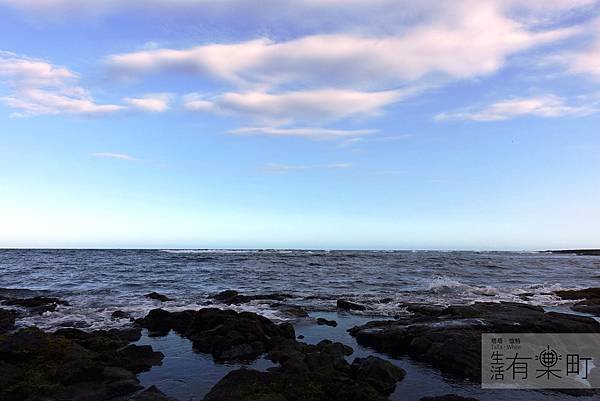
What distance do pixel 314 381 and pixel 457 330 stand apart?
24.5ft

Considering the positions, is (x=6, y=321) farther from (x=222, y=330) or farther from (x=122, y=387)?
(x=122, y=387)

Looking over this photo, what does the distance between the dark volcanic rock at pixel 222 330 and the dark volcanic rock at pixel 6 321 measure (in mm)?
5651

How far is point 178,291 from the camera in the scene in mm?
34125

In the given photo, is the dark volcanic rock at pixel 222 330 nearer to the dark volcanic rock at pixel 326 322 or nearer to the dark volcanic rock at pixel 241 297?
the dark volcanic rock at pixel 326 322

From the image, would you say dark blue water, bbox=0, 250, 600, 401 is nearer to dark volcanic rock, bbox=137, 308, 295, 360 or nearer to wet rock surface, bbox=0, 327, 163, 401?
dark volcanic rock, bbox=137, 308, 295, 360

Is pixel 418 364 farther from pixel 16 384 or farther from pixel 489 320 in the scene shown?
pixel 16 384

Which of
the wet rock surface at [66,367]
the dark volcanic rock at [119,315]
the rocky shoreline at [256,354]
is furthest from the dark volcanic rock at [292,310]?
the wet rock surface at [66,367]

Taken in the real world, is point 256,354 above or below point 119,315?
above

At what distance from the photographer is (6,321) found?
19875 mm

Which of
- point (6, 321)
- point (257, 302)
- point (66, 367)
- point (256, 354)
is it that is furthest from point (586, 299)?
point (6, 321)

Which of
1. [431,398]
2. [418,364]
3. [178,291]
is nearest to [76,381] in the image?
[431,398]

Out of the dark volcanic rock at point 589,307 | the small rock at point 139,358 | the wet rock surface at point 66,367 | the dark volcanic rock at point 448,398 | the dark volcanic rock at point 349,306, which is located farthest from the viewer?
the dark volcanic rock at point 349,306

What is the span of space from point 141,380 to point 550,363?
42.2ft

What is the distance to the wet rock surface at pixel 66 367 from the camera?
1084 cm
